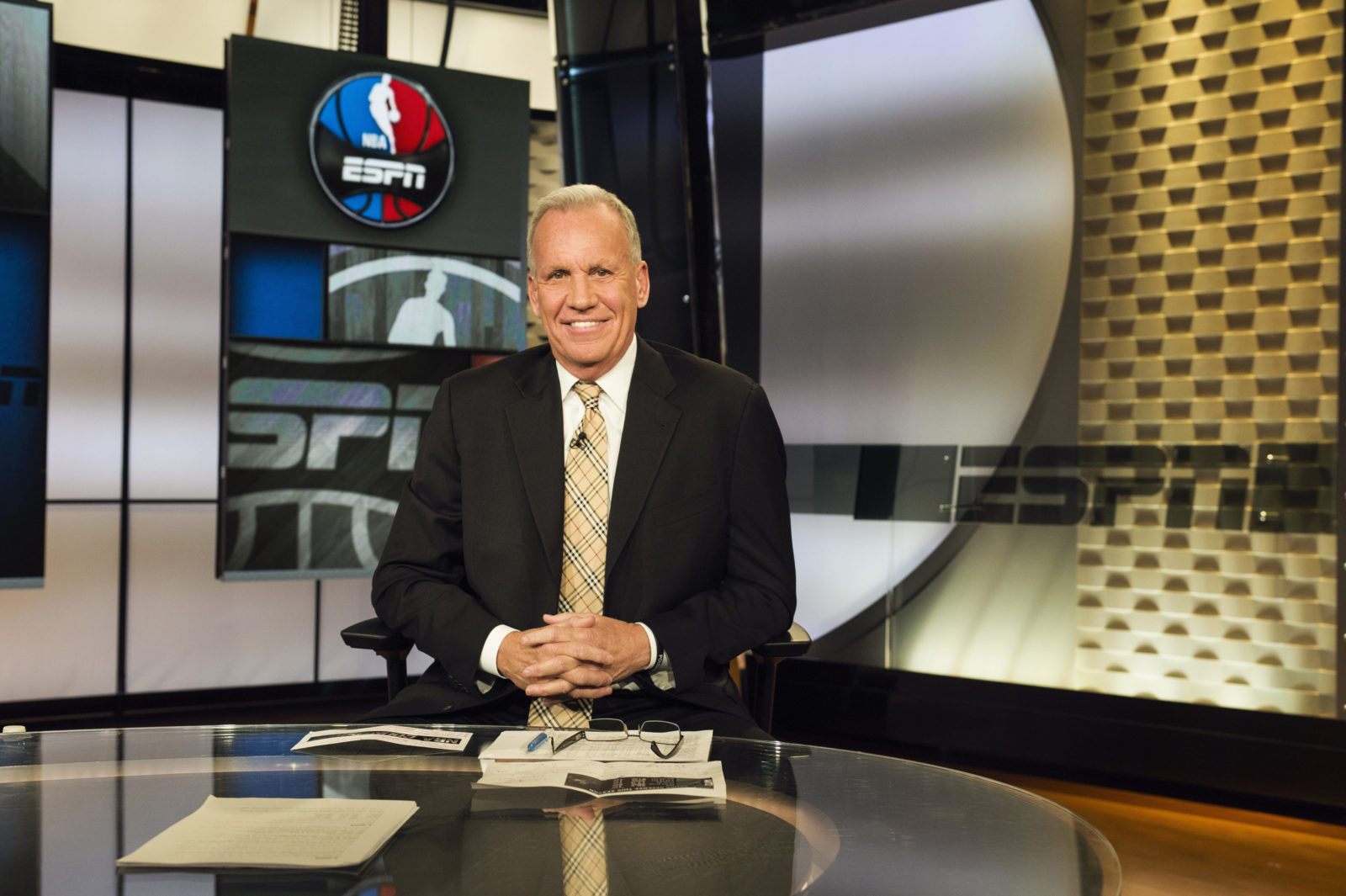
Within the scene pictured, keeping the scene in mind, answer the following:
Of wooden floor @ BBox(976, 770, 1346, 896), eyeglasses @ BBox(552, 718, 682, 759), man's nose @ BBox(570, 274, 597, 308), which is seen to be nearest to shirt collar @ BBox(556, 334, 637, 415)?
man's nose @ BBox(570, 274, 597, 308)

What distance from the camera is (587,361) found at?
195 centimetres

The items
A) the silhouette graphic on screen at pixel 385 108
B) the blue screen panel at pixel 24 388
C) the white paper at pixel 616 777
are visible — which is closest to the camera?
the white paper at pixel 616 777

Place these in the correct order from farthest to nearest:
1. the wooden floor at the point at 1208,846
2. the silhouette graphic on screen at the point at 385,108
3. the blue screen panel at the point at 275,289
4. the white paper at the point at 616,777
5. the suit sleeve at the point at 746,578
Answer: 1. the silhouette graphic on screen at the point at 385,108
2. the blue screen panel at the point at 275,289
3. the wooden floor at the point at 1208,846
4. the suit sleeve at the point at 746,578
5. the white paper at the point at 616,777

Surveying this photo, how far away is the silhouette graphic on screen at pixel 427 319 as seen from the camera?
4.01m

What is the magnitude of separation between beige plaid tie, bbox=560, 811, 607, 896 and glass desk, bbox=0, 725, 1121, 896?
0.01 m

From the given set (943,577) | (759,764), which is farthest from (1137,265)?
(759,764)

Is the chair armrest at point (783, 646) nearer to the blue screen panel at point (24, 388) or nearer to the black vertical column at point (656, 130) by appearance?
the black vertical column at point (656, 130)

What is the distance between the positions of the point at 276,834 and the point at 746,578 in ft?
3.35

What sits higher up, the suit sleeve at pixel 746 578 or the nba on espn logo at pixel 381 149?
the nba on espn logo at pixel 381 149

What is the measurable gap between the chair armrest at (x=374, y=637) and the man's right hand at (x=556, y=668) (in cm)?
25

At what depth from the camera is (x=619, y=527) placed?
1845 mm

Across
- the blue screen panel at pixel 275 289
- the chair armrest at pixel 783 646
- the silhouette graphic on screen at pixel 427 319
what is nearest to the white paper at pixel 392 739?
the chair armrest at pixel 783 646

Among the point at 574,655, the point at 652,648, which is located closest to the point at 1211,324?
the point at 652,648

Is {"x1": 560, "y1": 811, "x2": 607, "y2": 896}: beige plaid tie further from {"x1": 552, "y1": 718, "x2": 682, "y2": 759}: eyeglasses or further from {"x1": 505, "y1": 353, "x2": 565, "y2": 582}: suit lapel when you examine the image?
{"x1": 505, "y1": 353, "x2": 565, "y2": 582}: suit lapel
